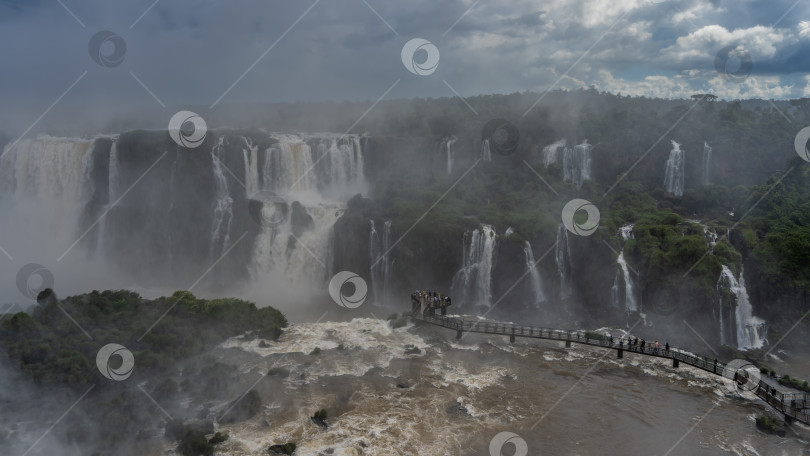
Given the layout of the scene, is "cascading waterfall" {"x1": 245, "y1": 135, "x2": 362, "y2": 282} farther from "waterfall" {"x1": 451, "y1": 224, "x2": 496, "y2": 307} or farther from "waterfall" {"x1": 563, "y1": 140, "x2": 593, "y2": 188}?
"waterfall" {"x1": 563, "y1": 140, "x2": 593, "y2": 188}

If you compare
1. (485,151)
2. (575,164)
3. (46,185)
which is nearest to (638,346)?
(575,164)

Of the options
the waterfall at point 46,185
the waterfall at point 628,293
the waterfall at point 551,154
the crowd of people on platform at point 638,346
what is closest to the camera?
the crowd of people on platform at point 638,346

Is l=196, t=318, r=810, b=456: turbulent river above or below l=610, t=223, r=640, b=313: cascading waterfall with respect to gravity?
below

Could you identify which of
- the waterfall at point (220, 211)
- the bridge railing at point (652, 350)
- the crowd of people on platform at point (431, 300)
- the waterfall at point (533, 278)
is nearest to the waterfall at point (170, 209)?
the waterfall at point (220, 211)

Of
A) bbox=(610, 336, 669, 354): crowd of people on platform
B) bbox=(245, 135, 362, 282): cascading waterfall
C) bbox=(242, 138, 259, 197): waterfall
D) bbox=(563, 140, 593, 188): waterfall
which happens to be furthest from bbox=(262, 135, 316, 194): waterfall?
bbox=(610, 336, 669, 354): crowd of people on platform

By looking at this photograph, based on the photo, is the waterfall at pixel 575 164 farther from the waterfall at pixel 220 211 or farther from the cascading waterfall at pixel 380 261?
the waterfall at pixel 220 211

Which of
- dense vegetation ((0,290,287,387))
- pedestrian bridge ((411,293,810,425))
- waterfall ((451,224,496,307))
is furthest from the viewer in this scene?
waterfall ((451,224,496,307))
